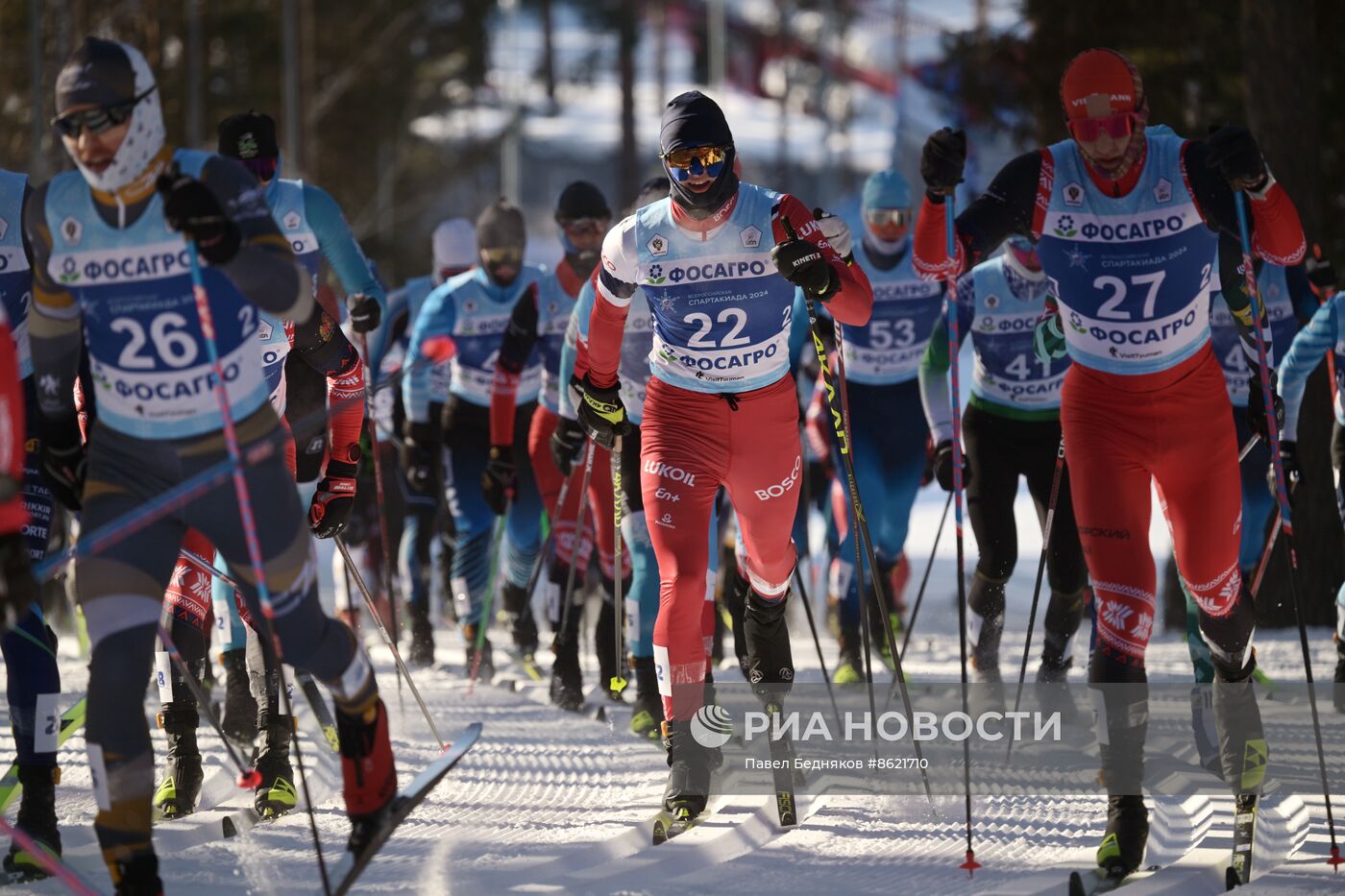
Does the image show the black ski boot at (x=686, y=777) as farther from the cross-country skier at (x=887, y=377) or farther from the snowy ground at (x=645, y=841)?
the cross-country skier at (x=887, y=377)

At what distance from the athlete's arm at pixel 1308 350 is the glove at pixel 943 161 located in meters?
2.53

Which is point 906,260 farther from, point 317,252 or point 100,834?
point 100,834

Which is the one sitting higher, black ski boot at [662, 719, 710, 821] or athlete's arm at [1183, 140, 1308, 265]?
athlete's arm at [1183, 140, 1308, 265]

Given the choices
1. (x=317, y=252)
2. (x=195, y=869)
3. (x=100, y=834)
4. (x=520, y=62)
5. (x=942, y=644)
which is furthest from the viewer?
(x=520, y=62)

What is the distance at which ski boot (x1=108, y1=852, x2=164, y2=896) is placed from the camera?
429 centimetres

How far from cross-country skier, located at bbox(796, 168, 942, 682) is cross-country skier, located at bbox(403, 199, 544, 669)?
2.05 meters

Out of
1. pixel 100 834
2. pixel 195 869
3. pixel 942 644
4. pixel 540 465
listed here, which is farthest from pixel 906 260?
pixel 100 834

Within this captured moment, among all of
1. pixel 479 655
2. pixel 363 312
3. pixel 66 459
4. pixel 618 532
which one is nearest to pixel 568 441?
pixel 618 532

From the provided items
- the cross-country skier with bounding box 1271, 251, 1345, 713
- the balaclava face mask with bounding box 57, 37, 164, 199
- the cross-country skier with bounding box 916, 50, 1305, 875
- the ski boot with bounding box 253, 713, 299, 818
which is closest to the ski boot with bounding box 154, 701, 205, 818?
the ski boot with bounding box 253, 713, 299, 818

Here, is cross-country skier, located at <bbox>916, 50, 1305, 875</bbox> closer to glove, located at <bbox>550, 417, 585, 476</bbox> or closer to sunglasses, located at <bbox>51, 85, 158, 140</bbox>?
glove, located at <bbox>550, 417, 585, 476</bbox>

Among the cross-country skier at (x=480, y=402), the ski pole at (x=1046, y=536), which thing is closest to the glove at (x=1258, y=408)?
the ski pole at (x=1046, y=536)

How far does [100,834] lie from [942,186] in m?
3.40

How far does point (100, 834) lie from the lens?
4.33 metres

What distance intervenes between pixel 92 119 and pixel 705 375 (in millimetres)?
2392
